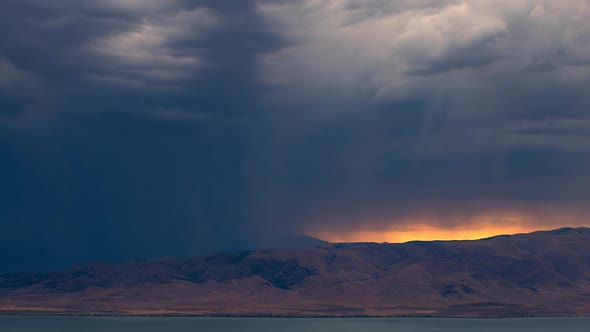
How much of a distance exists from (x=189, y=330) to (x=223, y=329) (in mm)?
9477

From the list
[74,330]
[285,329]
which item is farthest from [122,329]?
[285,329]

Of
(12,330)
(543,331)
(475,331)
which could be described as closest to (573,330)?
(543,331)

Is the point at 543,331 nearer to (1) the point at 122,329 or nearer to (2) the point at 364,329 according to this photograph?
(2) the point at 364,329

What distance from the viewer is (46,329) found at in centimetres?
19800

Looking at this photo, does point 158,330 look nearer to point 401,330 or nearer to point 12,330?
point 12,330

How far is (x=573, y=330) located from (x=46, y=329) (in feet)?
424

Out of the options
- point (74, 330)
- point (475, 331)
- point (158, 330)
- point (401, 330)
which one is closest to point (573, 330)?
point (475, 331)

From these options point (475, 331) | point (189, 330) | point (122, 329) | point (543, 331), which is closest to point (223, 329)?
point (189, 330)

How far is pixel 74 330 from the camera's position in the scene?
7687 inches

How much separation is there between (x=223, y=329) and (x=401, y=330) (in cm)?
4403

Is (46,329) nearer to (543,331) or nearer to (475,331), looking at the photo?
(475,331)

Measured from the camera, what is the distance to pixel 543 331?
19312 centimetres

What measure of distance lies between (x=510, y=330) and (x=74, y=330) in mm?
107462

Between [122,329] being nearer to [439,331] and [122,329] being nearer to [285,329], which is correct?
[285,329]
